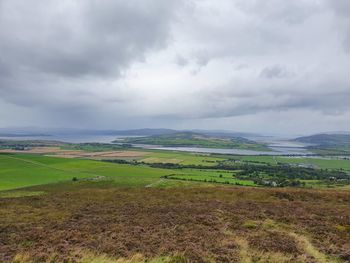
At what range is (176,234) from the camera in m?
20.4

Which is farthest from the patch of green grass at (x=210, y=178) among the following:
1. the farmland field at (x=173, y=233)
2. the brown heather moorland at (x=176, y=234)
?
the brown heather moorland at (x=176, y=234)

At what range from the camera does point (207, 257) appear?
607 inches

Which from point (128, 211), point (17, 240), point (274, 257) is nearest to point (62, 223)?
point (17, 240)

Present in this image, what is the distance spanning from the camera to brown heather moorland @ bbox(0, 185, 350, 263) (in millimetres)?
15656

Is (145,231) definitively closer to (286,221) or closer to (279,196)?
(286,221)

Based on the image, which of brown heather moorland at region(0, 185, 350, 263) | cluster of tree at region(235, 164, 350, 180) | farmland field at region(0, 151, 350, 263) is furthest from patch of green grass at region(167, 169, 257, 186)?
brown heather moorland at region(0, 185, 350, 263)

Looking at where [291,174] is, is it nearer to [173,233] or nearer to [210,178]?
[210,178]

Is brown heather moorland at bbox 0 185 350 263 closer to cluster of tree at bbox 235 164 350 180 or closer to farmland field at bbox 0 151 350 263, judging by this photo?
farmland field at bbox 0 151 350 263

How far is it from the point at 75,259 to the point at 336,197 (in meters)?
38.0

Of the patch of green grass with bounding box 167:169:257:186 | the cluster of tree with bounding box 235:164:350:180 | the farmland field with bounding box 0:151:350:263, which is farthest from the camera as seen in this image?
the cluster of tree with bounding box 235:164:350:180

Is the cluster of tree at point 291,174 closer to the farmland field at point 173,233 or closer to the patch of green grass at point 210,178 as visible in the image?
the patch of green grass at point 210,178

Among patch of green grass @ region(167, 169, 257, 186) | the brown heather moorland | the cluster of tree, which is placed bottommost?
the cluster of tree

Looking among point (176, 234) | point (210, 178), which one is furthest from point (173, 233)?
point (210, 178)

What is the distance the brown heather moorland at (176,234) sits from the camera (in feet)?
51.4
